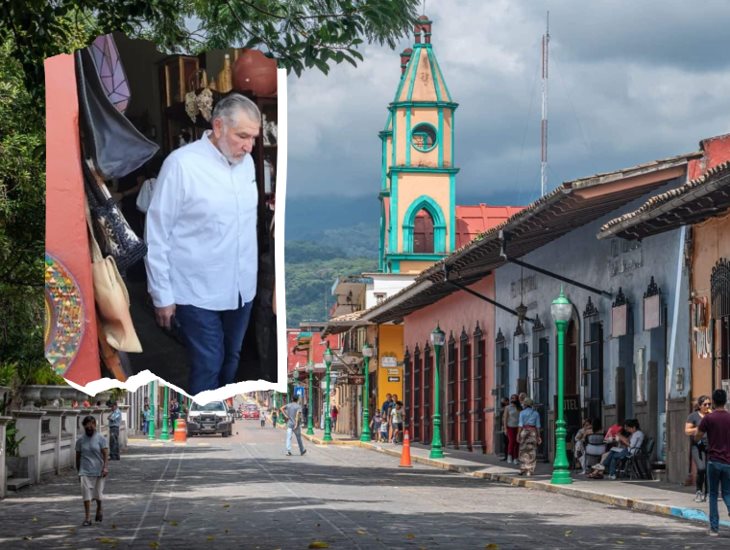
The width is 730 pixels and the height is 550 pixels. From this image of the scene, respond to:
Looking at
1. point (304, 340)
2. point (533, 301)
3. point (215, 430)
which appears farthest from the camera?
point (304, 340)

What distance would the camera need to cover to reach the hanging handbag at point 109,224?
5160 mm

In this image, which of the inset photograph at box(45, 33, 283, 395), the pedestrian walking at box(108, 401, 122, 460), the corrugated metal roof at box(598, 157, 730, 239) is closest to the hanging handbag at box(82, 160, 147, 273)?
the inset photograph at box(45, 33, 283, 395)

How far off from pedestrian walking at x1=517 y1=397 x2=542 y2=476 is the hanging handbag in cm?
2471

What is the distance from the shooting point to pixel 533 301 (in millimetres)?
36312

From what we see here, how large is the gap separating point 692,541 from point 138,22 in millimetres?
7849

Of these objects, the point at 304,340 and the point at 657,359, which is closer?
the point at 657,359

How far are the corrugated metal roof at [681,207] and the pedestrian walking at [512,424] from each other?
884 cm

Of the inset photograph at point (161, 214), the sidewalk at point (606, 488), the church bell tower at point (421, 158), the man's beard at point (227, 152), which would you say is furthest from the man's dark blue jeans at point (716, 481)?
the church bell tower at point (421, 158)

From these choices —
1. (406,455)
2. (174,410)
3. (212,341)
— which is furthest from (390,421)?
(212,341)

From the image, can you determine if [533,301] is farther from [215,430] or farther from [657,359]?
[215,430]

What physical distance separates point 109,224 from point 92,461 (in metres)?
13.8

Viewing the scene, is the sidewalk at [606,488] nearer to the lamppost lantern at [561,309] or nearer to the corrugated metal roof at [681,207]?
the lamppost lantern at [561,309]

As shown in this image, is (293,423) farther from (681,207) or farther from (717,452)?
(717,452)

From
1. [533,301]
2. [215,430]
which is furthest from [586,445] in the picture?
[215,430]
